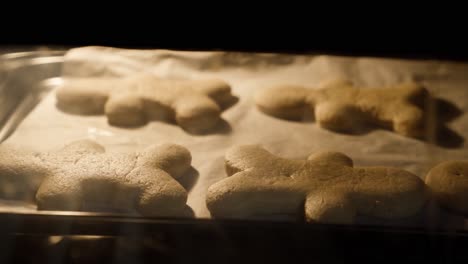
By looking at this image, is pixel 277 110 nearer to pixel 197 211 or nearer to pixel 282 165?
pixel 282 165

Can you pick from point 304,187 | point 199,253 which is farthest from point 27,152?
point 304,187

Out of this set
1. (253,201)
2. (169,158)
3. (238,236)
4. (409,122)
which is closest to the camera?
(238,236)

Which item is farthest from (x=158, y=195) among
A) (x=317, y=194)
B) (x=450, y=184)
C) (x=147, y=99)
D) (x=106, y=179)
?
(x=450, y=184)

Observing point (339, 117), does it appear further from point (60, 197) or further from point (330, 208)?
point (60, 197)

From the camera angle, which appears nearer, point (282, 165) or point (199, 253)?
point (199, 253)

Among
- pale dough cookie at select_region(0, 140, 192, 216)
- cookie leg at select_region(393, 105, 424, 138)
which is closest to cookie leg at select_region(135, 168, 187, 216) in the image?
pale dough cookie at select_region(0, 140, 192, 216)

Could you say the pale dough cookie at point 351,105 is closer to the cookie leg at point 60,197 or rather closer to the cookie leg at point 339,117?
the cookie leg at point 339,117

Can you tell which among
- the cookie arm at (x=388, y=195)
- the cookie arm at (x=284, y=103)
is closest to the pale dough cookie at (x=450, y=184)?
the cookie arm at (x=388, y=195)
